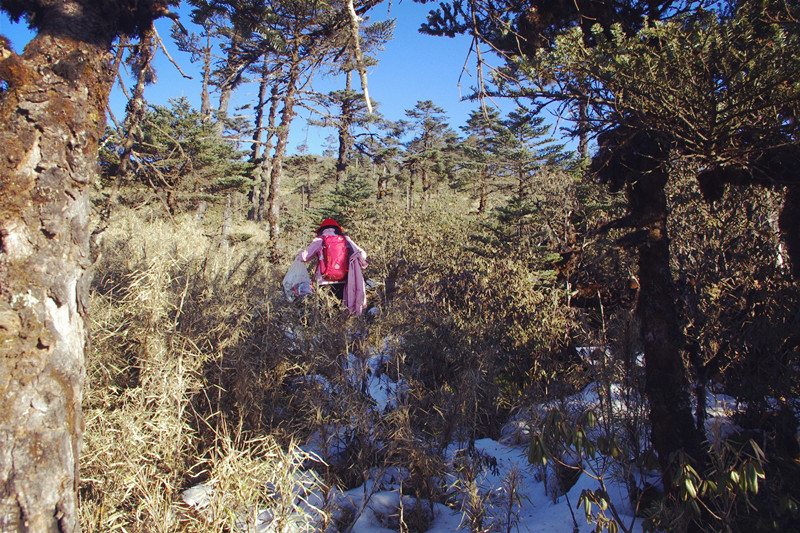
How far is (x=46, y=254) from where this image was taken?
1672 mm

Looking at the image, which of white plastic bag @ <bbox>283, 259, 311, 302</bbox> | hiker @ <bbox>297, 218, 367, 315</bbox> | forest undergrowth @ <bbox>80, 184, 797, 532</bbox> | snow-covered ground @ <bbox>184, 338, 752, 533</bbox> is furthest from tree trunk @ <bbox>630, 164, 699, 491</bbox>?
hiker @ <bbox>297, 218, 367, 315</bbox>

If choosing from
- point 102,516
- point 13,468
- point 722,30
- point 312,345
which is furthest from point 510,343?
point 13,468

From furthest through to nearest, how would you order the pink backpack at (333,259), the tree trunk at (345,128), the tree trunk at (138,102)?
the tree trunk at (345,128) → the pink backpack at (333,259) → the tree trunk at (138,102)

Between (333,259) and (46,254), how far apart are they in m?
4.65

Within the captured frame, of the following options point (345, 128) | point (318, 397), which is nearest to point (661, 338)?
point (318, 397)

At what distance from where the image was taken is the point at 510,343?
511 centimetres

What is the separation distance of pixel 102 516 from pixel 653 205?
350 centimetres

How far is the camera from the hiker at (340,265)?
616 cm

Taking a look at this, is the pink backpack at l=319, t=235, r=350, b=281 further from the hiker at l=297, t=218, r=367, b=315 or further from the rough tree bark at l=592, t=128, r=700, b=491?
the rough tree bark at l=592, t=128, r=700, b=491

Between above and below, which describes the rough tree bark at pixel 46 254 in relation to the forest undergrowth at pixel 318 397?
above

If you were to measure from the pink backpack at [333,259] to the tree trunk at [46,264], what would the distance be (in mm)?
4369

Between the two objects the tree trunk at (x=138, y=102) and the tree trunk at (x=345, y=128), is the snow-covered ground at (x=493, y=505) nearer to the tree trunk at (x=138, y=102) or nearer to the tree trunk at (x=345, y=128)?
the tree trunk at (x=138, y=102)

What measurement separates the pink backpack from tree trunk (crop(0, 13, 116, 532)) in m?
4.37

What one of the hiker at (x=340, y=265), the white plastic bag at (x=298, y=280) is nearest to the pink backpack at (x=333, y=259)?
the hiker at (x=340, y=265)
